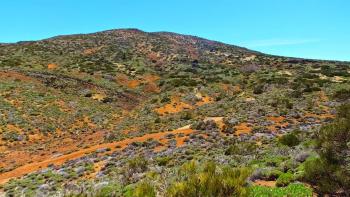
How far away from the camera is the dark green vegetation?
43.1 ft

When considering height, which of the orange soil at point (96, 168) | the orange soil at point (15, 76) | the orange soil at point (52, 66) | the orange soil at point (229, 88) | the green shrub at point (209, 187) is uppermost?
the green shrub at point (209, 187)

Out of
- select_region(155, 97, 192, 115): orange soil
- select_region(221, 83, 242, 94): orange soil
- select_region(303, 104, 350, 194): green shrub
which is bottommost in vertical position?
select_region(155, 97, 192, 115): orange soil

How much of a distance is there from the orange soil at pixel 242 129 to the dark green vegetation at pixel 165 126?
11 cm

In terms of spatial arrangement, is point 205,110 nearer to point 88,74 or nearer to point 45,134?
point 45,134

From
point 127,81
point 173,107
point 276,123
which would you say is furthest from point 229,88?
point 276,123

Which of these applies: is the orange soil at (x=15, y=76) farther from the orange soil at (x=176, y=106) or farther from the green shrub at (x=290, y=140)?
the green shrub at (x=290, y=140)

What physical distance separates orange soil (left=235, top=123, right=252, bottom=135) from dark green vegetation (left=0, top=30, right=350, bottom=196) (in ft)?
0.35

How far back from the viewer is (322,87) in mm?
52531

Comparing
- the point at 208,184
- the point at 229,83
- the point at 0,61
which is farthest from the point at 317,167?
the point at 0,61

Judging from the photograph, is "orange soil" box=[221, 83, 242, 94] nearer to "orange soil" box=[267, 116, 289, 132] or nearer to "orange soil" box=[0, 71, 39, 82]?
"orange soil" box=[267, 116, 289, 132]

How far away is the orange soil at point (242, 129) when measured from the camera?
30873 millimetres

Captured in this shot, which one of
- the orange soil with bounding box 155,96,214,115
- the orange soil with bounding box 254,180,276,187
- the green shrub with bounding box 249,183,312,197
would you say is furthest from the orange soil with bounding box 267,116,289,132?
the orange soil with bounding box 155,96,214,115

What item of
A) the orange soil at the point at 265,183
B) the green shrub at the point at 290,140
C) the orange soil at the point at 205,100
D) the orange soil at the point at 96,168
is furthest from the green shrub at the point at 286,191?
the orange soil at the point at 205,100

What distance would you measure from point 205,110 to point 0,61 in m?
49.1
